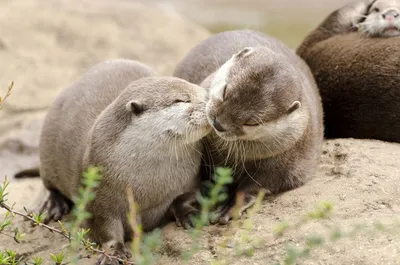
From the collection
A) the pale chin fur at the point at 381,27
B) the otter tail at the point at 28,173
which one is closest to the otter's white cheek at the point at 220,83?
the pale chin fur at the point at 381,27

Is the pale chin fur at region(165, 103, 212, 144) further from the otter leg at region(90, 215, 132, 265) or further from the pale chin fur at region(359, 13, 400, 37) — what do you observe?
the pale chin fur at region(359, 13, 400, 37)

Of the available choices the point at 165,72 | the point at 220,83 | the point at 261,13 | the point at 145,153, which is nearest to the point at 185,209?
the point at 145,153

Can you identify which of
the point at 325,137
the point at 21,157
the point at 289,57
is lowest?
the point at 21,157

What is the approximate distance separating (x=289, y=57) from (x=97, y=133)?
4.45 ft

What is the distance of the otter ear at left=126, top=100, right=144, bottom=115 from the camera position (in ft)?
11.6

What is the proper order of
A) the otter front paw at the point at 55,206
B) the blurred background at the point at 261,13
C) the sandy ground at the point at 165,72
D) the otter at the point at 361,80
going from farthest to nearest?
the blurred background at the point at 261,13 < the otter at the point at 361,80 < the otter front paw at the point at 55,206 < the sandy ground at the point at 165,72

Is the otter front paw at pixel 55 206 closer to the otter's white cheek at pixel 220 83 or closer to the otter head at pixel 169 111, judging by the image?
the otter head at pixel 169 111

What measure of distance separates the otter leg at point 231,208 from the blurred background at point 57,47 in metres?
2.27

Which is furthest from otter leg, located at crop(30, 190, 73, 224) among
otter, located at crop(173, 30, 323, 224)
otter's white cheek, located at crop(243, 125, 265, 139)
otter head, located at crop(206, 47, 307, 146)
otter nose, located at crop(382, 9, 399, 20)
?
otter nose, located at crop(382, 9, 399, 20)

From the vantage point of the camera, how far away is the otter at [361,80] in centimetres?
439

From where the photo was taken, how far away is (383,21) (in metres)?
4.86

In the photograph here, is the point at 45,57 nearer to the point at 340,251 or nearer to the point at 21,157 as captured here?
the point at 21,157

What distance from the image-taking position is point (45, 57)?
721 cm

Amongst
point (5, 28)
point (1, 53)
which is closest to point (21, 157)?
point (1, 53)
